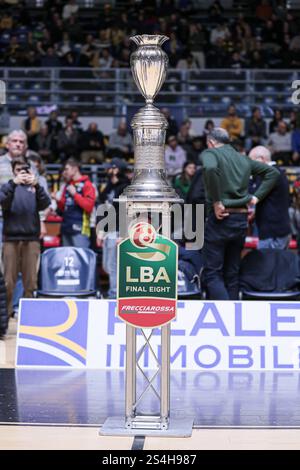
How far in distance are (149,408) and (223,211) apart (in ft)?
10.4

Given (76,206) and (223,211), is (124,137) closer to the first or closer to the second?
(76,206)

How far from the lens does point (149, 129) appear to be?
6.21 m

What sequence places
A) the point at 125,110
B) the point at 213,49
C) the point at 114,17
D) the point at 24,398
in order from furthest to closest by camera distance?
the point at 114,17 → the point at 213,49 → the point at 125,110 → the point at 24,398

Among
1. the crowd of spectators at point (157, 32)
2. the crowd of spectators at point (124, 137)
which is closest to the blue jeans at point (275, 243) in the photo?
the crowd of spectators at point (124, 137)

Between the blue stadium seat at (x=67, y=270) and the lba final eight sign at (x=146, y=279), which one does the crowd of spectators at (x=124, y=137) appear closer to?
the blue stadium seat at (x=67, y=270)

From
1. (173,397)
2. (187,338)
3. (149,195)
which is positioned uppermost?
(149,195)

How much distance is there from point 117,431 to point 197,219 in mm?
5376

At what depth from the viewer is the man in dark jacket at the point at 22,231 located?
1037 cm

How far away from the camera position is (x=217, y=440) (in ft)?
18.9

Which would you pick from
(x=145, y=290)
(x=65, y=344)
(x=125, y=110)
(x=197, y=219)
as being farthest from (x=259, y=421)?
(x=125, y=110)

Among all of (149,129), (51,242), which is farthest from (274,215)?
(149,129)

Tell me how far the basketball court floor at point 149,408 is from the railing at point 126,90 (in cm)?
1193

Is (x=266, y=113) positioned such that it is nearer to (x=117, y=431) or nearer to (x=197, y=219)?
(x=197, y=219)

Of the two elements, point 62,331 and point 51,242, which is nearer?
point 62,331
